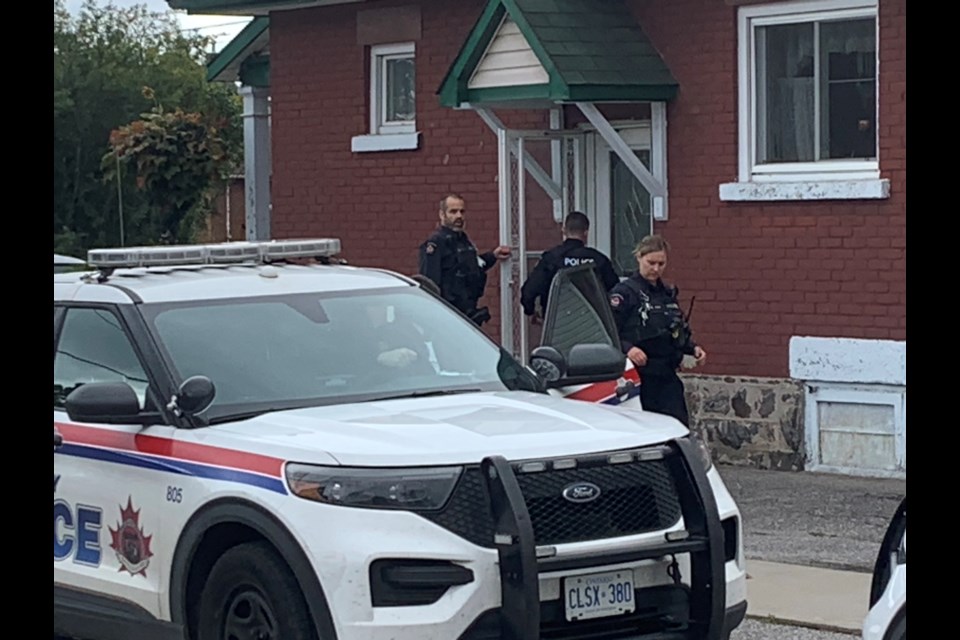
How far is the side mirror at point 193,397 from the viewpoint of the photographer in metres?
6.96

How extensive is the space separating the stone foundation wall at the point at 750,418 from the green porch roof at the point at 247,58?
6.77 m

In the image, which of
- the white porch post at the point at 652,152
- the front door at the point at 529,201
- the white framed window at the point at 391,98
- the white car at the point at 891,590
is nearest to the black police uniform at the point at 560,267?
the white porch post at the point at 652,152

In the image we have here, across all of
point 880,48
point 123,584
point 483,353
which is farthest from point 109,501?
point 880,48

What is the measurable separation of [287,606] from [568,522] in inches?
40.0

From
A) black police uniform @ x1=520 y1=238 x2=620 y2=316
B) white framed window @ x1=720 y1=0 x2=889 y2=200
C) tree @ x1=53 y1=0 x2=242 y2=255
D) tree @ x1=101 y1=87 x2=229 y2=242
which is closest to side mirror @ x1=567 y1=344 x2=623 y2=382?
black police uniform @ x1=520 y1=238 x2=620 y2=316

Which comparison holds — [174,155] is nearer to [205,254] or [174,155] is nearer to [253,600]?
[205,254]

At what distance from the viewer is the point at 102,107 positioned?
36719 millimetres

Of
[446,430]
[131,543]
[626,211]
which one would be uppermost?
[626,211]

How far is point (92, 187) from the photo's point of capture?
Result: 35406 millimetres

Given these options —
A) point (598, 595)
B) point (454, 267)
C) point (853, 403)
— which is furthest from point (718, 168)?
point (598, 595)

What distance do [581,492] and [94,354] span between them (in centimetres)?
239

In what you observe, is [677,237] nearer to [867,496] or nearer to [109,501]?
[867,496]

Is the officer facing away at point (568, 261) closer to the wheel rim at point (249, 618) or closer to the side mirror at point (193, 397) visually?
the side mirror at point (193, 397)
